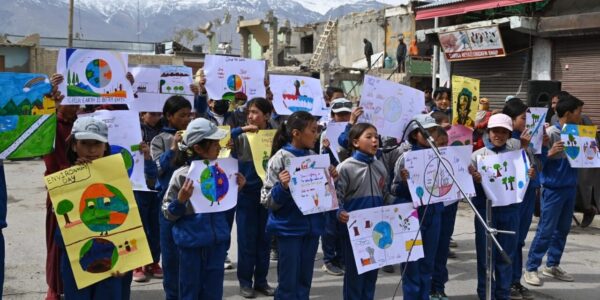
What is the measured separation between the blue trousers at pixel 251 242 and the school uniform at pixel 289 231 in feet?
3.79

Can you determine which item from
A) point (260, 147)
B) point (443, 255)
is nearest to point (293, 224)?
point (260, 147)

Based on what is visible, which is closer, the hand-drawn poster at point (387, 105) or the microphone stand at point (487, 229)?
the microphone stand at point (487, 229)

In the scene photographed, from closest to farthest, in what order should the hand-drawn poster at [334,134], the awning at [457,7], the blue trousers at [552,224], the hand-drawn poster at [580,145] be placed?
the hand-drawn poster at [334,134]
the blue trousers at [552,224]
the hand-drawn poster at [580,145]
the awning at [457,7]

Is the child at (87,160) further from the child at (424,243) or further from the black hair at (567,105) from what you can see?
the black hair at (567,105)

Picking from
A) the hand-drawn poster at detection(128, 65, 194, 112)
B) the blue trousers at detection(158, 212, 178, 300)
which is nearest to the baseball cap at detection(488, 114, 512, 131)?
the blue trousers at detection(158, 212, 178, 300)

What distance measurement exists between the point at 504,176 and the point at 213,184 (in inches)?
107

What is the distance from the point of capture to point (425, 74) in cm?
2805

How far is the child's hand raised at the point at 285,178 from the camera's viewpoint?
179 inches

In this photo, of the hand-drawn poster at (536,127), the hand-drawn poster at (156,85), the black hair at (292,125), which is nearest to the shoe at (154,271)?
the hand-drawn poster at (156,85)

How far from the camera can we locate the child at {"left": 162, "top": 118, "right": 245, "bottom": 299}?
4.37 meters

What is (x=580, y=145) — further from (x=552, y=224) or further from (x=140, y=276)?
(x=140, y=276)

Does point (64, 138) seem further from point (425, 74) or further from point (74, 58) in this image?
point (425, 74)

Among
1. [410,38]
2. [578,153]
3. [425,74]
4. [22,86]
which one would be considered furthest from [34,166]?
[410,38]

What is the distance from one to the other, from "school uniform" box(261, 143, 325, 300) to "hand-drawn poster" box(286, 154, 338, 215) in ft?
0.39
